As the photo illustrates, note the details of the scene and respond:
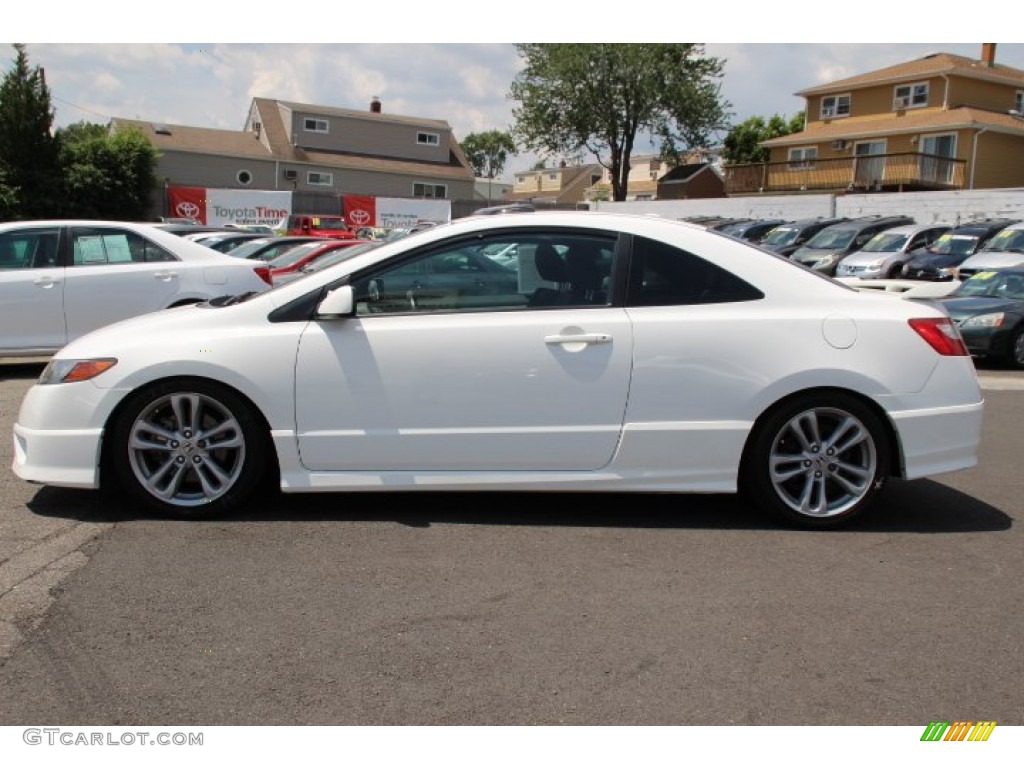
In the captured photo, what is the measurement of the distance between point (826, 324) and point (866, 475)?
2.62ft

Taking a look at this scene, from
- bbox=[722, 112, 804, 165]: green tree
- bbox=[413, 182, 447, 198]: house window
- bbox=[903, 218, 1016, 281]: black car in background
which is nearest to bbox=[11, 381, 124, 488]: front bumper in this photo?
bbox=[903, 218, 1016, 281]: black car in background

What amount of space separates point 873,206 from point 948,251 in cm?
1169

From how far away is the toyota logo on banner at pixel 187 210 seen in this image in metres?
36.5

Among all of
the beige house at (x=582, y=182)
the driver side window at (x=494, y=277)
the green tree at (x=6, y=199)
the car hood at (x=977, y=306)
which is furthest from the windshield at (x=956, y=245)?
the beige house at (x=582, y=182)

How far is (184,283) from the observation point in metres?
9.33

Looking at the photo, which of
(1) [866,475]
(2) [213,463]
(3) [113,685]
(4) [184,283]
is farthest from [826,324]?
(4) [184,283]

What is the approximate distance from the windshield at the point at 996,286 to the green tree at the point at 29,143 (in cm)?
3386

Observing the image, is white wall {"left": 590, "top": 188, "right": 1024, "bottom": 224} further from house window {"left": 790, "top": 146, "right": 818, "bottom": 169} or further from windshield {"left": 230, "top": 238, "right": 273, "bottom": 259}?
windshield {"left": 230, "top": 238, "right": 273, "bottom": 259}

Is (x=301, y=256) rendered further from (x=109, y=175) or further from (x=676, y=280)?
(x=109, y=175)

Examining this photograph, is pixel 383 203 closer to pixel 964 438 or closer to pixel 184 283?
pixel 184 283

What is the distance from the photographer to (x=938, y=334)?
4.81m

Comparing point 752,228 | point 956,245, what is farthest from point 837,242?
point 752,228

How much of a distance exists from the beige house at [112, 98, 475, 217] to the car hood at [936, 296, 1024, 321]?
39.1 metres
